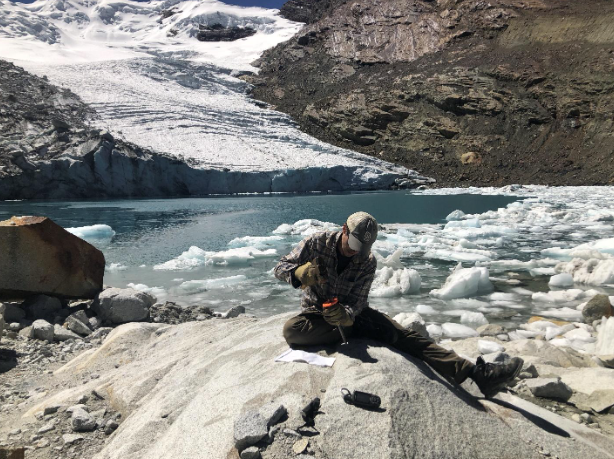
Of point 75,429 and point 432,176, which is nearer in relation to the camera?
point 75,429

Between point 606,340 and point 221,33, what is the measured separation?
8605 centimetres

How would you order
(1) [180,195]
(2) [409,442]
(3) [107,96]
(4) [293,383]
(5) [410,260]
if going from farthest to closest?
(3) [107,96] < (1) [180,195] < (5) [410,260] < (4) [293,383] < (2) [409,442]

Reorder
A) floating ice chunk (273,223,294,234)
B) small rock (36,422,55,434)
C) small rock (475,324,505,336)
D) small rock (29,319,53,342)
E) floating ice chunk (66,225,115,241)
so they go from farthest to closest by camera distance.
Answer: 1. floating ice chunk (273,223,294,234)
2. floating ice chunk (66,225,115,241)
3. small rock (475,324,505,336)
4. small rock (29,319,53,342)
5. small rock (36,422,55,434)

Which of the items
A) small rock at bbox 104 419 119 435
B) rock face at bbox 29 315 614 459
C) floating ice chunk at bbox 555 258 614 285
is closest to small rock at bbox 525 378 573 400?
rock face at bbox 29 315 614 459

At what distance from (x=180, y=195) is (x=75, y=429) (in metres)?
29.4

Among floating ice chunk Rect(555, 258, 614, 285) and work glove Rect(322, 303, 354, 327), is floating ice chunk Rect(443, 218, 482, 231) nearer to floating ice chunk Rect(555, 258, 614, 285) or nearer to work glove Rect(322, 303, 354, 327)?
floating ice chunk Rect(555, 258, 614, 285)

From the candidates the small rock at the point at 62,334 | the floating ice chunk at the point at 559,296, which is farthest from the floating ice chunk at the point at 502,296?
the small rock at the point at 62,334

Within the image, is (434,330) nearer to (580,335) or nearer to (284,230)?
(580,335)

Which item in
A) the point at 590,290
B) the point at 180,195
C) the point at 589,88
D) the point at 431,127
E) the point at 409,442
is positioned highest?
the point at 589,88

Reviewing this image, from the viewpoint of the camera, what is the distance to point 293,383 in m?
2.46

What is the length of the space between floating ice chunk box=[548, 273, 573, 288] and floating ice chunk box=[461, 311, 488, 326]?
7.40 feet

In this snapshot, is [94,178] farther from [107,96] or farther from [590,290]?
[590,290]

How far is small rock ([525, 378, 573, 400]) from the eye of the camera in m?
3.07

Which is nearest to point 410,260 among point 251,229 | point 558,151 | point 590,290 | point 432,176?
point 590,290
